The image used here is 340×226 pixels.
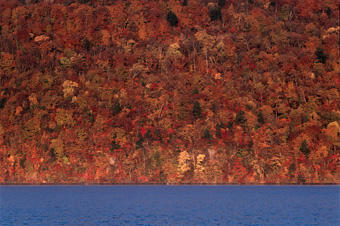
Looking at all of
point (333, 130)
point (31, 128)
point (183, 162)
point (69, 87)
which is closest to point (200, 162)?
point (183, 162)

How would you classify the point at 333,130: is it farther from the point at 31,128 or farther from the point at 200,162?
the point at 31,128

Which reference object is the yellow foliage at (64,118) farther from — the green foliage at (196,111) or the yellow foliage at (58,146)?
the green foliage at (196,111)

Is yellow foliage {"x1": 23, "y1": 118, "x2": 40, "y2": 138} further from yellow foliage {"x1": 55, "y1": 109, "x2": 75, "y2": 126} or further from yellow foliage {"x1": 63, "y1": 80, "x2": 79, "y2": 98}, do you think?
yellow foliage {"x1": 63, "y1": 80, "x2": 79, "y2": 98}

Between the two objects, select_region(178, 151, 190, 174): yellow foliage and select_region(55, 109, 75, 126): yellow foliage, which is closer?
select_region(178, 151, 190, 174): yellow foliage

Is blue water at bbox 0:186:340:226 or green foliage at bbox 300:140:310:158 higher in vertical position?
green foliage at bbox 300:140:310:158

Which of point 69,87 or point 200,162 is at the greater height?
point 69,87

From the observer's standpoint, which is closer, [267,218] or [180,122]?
[267,218]

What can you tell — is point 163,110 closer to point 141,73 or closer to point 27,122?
point 141,73

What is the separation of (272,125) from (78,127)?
6112 centimetres

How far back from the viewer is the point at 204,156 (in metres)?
149

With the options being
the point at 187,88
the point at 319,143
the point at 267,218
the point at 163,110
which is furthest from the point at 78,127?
the point at 267,218

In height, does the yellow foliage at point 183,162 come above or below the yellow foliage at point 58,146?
below

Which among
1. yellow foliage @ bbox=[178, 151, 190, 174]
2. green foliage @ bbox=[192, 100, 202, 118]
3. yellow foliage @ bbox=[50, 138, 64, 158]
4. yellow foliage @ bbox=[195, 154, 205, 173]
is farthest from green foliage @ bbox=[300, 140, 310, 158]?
yellow foliage @ bbox=[50, 138, 64, 158]

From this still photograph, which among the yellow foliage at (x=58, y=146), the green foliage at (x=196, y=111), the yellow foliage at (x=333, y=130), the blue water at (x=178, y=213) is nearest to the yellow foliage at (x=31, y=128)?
the yellow foliage at (x=58, y=146)
